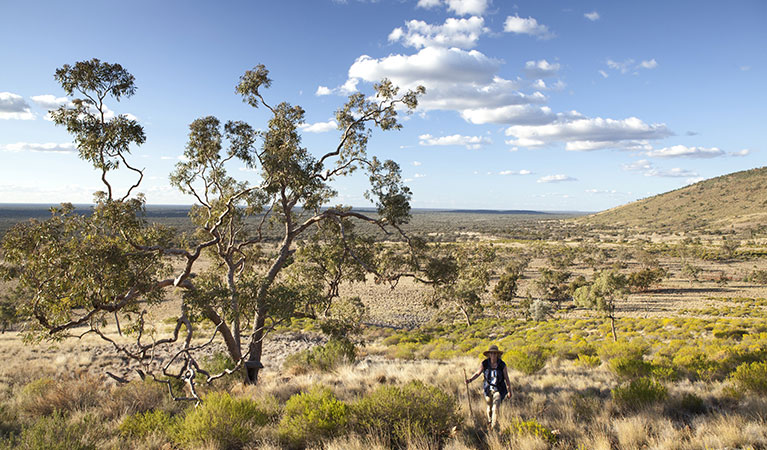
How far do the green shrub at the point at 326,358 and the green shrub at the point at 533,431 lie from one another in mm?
8252

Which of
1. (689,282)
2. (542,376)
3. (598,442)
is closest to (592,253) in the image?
(689,282)

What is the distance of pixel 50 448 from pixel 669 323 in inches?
1413

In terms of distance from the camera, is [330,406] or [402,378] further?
[402,378]

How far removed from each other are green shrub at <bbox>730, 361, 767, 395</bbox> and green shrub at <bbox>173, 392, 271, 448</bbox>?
9.41 metres

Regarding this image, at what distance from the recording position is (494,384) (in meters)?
6.73

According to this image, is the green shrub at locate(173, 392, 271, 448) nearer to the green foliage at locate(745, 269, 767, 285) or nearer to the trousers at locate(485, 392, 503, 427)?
the trousers at locate(485, 392, 503, 427)

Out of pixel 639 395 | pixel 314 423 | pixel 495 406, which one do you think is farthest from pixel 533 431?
pixel 314 423

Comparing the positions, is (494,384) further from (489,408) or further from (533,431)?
(533,431)

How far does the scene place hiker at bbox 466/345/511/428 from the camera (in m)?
6.64

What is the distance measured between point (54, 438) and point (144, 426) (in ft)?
4.10

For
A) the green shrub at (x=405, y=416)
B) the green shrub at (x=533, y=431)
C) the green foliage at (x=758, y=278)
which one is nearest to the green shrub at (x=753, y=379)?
the green shrub at (x=533, y=431)

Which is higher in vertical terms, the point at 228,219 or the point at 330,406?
the point at 228,219

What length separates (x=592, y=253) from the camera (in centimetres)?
8319

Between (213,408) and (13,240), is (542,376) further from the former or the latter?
(13,240)
